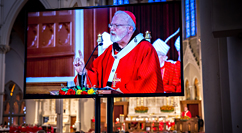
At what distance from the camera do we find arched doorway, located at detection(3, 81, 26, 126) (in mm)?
22719

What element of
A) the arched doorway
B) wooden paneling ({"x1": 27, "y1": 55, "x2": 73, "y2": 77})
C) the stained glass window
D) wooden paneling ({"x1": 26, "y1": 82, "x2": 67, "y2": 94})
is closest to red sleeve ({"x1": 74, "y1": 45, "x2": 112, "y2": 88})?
wooden paneling ({"x1": 27, "y1": 55, "x2": 73, "y2": 77})

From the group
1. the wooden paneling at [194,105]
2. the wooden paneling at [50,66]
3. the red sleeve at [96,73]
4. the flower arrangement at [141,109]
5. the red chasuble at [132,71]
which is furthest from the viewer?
the flower arrangement at [141,109]

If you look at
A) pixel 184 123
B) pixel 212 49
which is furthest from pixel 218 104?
pixel 184 123

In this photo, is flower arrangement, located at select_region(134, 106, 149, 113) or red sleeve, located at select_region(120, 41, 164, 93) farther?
flower arrangement, located at select_region(134, 106, 149, 113)

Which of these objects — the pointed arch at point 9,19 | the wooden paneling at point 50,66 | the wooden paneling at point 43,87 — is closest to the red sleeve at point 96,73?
the wooden paneling at point 50,66

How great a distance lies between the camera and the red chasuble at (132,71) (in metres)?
9.56

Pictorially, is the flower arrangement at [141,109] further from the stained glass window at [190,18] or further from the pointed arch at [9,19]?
the pointed arch at [9,19]

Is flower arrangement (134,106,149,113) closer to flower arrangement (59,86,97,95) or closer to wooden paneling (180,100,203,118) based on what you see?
wooden paneling (180,100,203,118)

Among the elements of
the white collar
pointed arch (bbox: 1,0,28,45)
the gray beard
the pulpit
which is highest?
pointed arch (bbox: 1,0,28,45)

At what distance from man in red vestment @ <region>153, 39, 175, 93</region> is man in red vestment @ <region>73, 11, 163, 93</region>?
13 cm

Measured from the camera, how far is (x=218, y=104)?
6.37m

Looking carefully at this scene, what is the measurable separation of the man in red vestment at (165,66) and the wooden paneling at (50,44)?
292 cm

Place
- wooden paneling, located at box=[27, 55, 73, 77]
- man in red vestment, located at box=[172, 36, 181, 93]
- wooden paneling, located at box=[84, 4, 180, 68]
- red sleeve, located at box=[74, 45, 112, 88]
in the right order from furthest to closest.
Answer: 1. wooden paneling, located at box=[27, 55, 73, 77]
2. red sleeve, located at box=[74, 45, 112, 88]
3. wooden paneling, located at box=[84, 4, 180, 68]
4. man in red vestment, located at box=[172, 36, 181, 93]

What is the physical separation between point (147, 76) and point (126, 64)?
2.63ft
